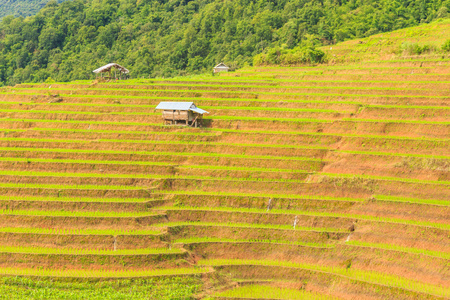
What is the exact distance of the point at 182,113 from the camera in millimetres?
29344

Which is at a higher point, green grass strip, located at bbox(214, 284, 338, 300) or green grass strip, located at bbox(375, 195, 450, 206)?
green grass strip, located at bbox(375, 195, 450, 206)

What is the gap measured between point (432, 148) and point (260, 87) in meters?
14.2

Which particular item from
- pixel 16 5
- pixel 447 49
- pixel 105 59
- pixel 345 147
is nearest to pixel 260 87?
pixel 345 147

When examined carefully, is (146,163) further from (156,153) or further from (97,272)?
(97,272)

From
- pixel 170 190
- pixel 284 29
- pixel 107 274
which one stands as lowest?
pixel 107 274

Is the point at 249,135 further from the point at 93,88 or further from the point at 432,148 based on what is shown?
the point at 93,88

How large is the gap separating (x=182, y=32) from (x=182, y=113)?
41.5 m

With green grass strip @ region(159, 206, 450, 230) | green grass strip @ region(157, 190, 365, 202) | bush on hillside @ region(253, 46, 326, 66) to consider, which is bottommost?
green grass strip @ region(159, 206, 450, 230)

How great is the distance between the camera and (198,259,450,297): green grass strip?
1880 cm

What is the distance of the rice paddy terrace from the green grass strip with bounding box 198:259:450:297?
0.28ft

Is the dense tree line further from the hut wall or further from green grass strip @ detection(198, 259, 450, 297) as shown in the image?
green grass strip @ detection(198, 259, 450, 297)

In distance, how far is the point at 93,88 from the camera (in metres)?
36.1

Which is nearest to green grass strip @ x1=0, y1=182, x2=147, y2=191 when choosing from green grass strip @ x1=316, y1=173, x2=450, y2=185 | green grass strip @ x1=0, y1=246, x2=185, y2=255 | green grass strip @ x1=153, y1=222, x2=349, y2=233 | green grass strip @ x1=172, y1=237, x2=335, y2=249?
green grass strip @ x1=153, y1=222, x2=349, y2=233

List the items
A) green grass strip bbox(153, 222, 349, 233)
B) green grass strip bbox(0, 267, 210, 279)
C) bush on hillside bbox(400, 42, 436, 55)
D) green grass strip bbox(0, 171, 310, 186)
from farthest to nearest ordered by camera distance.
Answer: bush on hillside bbox(400, 42, 436, 55) → green grass strip bbox(0, 171, 310, 186) → green grass strip bbox(153, 222, 349, 233) → green grass strip bbox(0, 267, 210, 279)
